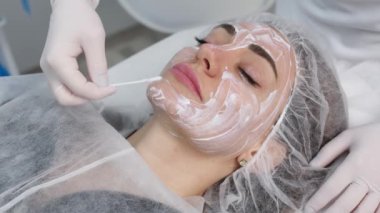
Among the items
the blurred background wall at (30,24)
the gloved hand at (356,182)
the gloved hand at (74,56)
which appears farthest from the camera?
the blurred background wall at (30,24)

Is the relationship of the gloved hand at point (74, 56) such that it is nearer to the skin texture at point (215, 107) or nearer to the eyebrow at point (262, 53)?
the skin texture at point (215, 107)

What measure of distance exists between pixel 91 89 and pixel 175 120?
0.66ft

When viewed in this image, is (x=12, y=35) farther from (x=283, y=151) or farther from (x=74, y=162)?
(x=283, y=151)

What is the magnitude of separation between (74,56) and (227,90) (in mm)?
356

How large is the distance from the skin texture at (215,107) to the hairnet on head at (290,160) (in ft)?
0.09

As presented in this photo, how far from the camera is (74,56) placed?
112cm

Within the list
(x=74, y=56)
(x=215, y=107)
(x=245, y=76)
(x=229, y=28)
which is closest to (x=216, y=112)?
(x=215, y=107)

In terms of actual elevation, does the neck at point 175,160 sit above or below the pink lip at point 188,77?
below

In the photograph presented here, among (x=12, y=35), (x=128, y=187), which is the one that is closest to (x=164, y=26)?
(x=12, y=35)

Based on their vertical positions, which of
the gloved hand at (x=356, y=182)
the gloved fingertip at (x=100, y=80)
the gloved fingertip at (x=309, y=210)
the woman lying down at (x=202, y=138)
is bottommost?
the gloved fingertip at (x=309, y=210)

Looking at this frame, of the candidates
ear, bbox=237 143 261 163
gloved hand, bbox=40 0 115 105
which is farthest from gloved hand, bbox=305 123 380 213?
gloved hand, bbox=40 0 115 105

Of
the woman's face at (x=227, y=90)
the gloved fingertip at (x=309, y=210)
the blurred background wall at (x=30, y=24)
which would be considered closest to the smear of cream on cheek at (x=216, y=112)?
the woman's face at (x=227, y=90)

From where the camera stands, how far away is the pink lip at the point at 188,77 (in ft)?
3.68

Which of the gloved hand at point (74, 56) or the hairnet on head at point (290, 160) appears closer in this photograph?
the gloved hand at point (74, 56)
